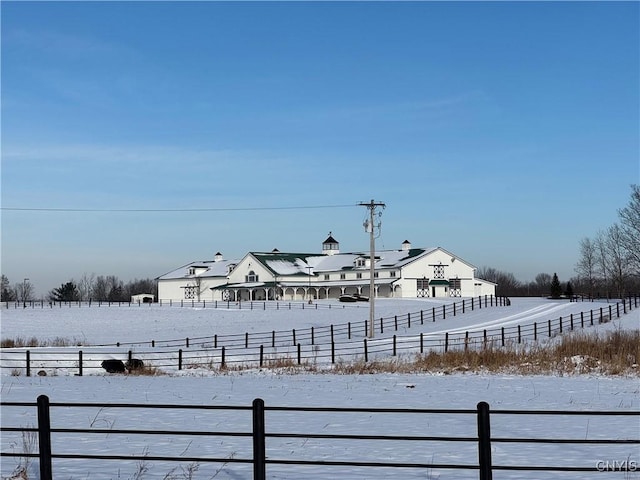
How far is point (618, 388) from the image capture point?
22.5 metres

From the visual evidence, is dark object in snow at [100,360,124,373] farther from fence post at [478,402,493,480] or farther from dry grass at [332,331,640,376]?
fence post at [478,402,493,480]

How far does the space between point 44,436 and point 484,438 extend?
533cm

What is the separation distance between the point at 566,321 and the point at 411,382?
109ft

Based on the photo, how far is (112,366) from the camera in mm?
29391

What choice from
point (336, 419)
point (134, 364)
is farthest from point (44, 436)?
point (134, 364)

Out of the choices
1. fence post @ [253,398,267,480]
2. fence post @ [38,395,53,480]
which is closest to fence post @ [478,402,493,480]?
fence post @ [253,398,267,480]

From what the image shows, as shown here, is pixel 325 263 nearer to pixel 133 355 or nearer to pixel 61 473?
pixel 133 355

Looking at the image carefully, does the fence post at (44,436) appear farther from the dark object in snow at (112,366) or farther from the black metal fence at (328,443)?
the dark object in snow at (112,366)

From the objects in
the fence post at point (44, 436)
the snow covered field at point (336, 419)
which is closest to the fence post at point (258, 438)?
the snow covered field at point (336, 419)

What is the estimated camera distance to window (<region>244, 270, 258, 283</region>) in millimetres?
112438

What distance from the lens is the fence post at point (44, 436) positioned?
926 centimetres

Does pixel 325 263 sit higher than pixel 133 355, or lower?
higher

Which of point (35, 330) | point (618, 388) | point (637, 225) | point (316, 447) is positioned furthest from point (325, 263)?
point (316, 447)

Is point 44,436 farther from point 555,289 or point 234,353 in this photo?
point 555,289
